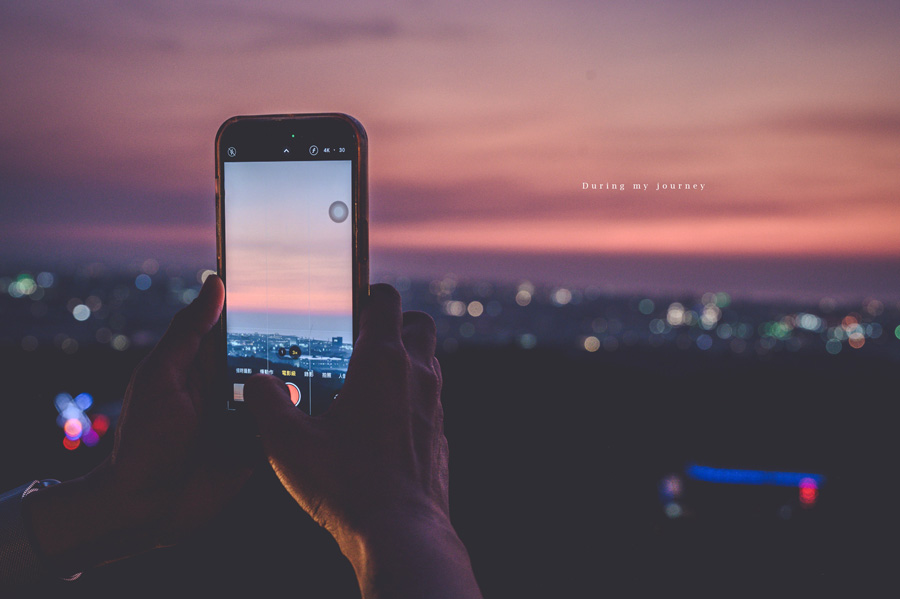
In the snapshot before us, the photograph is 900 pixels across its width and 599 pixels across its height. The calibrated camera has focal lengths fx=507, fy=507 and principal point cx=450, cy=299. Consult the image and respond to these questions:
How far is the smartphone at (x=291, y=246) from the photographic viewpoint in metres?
1.15

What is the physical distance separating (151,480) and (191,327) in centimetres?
32

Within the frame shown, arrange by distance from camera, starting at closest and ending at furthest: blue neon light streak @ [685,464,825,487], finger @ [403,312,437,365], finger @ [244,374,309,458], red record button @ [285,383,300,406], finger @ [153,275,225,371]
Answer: finger @ [244,374,309,458] < finger @ [403,312,437,365] < finger @ [153,275,225,371] < red record button @ [285,383,300,406] < blue neon light streak @ [685,464,825,487]

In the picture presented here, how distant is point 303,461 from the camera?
78 centimetres

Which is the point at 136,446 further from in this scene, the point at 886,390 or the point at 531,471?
the point at 886,390

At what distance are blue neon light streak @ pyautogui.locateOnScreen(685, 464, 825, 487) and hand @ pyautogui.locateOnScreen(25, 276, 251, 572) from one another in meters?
5.25

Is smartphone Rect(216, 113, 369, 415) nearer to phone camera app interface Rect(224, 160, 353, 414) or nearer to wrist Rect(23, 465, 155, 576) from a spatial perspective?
phone camera app interface Rect(224, 160, 353, 414)

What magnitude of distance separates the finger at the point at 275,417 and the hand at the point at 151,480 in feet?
0.86

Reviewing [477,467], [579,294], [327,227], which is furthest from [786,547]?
[327,227]

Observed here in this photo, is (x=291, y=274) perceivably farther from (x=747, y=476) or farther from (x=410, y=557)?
(x=747, y=476)

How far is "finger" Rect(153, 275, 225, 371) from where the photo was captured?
3.54 feet

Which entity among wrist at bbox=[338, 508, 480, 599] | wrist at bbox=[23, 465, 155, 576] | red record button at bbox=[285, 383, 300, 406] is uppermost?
red record button at bbox=[285, 383, 300, 406]

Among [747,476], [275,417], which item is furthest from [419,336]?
[747,476]

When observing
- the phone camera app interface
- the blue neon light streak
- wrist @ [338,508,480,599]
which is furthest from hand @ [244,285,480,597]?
the blue neon light streak

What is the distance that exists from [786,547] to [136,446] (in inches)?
194
